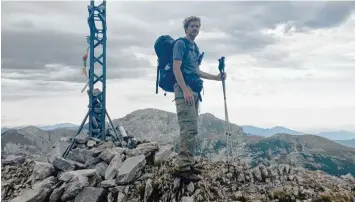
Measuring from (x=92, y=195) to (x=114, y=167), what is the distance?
47.1 inches

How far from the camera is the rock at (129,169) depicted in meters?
9.70

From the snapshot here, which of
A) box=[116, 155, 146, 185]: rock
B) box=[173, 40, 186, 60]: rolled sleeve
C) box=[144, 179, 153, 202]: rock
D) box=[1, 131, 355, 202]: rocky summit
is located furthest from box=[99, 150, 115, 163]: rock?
box=[173, 40, 186, 60]: rolled sleeve

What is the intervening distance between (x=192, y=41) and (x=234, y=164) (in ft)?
12.6

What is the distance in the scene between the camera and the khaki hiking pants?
8.72 meters

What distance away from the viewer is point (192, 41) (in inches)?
360

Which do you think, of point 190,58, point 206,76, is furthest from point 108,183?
point 190,58

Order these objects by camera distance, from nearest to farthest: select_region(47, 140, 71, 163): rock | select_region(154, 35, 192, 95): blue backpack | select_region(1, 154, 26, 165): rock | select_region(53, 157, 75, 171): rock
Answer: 1. select_region(154, 35, 192, 95): blue backpack
2. select_region(53, 157, 75, 171): rock
3. select_region(1, 154, 26, 165): rock
4. select_region(47, 140, 71, 163): rock

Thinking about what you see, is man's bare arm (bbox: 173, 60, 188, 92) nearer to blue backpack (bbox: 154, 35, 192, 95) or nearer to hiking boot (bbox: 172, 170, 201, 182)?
blue backpack (bbox: 154, 35, 192, 95)

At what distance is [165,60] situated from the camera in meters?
9.29

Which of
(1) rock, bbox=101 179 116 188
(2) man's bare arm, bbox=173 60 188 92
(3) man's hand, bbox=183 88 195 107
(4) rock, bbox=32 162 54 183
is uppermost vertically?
(2) man's bare arm, bbox=173 60 188 92

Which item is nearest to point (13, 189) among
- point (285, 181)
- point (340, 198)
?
point (285, 181)

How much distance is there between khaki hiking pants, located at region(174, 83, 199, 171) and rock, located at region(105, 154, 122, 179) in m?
2.42

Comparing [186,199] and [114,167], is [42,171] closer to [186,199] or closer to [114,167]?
[114,167]

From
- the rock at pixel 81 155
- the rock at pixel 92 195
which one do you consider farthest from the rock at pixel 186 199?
the rock at pixel 81 155
